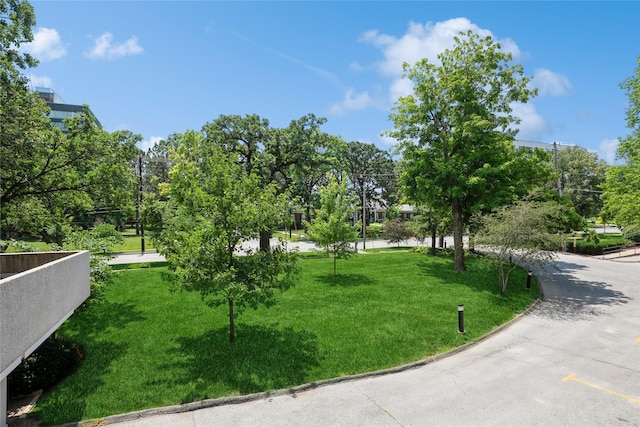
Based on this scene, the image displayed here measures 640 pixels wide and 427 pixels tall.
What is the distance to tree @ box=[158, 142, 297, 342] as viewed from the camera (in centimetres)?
1038

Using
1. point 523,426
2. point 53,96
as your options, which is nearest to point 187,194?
point 523,426

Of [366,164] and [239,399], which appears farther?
[366,164]

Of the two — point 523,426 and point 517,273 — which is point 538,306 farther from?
point 523,426

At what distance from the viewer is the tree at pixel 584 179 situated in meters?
55.4

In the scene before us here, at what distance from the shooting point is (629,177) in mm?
23219

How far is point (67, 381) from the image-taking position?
9695 mm

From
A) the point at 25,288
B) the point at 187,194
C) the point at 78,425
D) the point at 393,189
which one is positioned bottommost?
the point at 78,425

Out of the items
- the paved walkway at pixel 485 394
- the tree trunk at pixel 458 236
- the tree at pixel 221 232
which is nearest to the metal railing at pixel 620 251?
the tree trunk at pixel 458 236

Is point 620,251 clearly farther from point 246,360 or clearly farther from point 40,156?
point 40,156

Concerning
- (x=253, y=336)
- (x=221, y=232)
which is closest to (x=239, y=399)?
(x=253, y=336)

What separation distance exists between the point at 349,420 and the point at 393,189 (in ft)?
224

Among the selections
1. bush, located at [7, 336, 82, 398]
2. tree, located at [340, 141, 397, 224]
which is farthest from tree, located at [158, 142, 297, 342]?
tree, located at [340, 141, 397, 224]

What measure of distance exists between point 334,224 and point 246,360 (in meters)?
11.1

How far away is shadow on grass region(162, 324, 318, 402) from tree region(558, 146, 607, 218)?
191 ft
